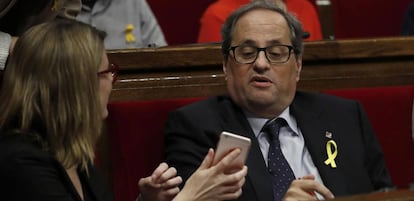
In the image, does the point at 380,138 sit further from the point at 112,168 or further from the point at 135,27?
A: the point at 135,27

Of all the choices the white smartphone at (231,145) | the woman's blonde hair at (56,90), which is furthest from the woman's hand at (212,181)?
the woman's blonde hair at (56,90)

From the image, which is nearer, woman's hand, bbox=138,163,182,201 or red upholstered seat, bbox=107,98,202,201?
woman's hand, bbox=138,163,182,201

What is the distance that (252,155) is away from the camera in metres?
1.18

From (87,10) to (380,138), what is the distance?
587 mm

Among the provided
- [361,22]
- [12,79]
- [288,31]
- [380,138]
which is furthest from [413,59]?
[12,79]

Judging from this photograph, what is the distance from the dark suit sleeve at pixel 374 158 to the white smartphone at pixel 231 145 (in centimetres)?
33

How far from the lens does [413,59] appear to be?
139 cm

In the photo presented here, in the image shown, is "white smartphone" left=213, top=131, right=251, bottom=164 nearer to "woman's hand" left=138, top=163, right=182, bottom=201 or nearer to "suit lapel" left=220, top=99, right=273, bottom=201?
"woman's hand" left=138, top=163, right=182, bottom=201

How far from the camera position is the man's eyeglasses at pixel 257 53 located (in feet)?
4.00

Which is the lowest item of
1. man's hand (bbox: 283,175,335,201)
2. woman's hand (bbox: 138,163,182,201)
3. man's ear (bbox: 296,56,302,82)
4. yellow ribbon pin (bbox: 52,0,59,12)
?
man's hand (bbox: 283,175,335,201)

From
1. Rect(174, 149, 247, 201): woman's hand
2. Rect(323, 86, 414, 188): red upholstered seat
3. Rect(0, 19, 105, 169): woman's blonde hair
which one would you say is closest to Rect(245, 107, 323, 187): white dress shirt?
Rect(323, 86, 414, 188): red upholstered seat

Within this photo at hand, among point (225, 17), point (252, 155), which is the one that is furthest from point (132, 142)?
point (225, 17)

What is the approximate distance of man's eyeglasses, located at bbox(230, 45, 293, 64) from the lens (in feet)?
4.00

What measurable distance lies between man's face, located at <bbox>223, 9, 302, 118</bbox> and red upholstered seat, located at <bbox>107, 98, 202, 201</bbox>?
113 millimetres
